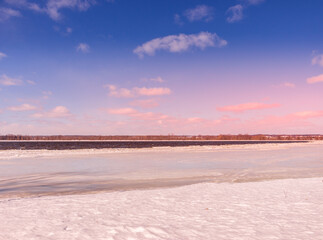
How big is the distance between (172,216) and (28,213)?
3389 millimetres

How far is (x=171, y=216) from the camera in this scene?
645 cm

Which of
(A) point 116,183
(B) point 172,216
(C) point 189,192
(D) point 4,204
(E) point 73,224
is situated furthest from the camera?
(A) point 116,183

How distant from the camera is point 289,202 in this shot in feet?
26.0

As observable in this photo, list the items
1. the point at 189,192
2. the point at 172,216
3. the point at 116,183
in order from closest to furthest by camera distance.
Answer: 1. the point at 172,216
2. the point at 189,192
3. the point at 116,183

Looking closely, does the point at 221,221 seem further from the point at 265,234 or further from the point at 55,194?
the point at 55,194

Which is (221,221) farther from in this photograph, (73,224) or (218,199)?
(73,224)

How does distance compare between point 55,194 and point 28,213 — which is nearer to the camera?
point 28,213

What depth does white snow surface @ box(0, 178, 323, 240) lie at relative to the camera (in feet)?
17.2

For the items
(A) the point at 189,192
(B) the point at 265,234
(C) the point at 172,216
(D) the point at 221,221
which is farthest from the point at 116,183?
(B) the point at 265,234

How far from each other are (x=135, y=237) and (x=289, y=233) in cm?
285

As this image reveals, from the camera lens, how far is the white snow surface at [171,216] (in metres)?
5.25

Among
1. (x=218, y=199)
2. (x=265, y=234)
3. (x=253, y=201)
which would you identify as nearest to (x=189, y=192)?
(x=218, y=199)

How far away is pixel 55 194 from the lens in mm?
9758

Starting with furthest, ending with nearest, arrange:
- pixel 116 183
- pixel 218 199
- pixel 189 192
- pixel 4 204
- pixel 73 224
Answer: pixel 116 183 → pixel 189 192 → pixel 218 199 → pixel 4 204 → pixel 73 224
